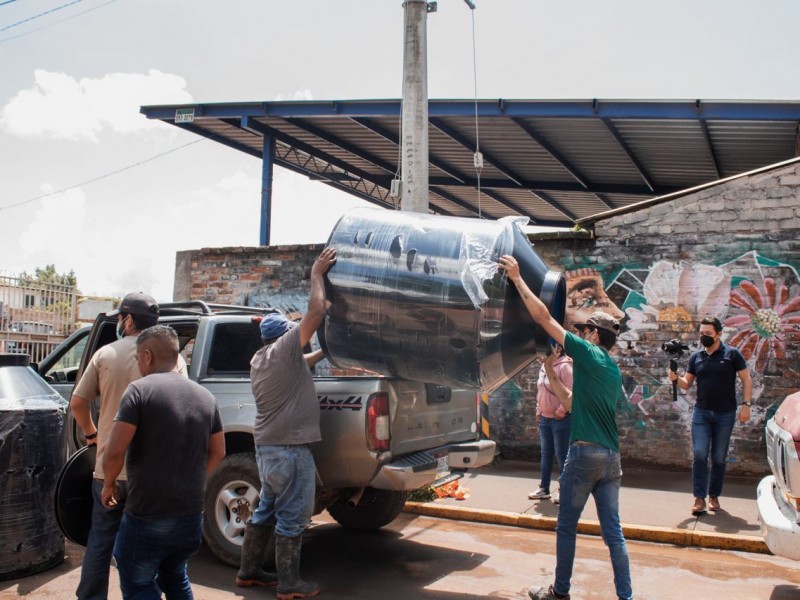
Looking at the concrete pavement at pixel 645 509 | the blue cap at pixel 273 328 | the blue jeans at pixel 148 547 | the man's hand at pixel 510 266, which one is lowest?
the concrete pavement at pixel 645 509

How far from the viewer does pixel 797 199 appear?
353 inches

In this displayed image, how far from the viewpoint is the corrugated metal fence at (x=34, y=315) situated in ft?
53.8

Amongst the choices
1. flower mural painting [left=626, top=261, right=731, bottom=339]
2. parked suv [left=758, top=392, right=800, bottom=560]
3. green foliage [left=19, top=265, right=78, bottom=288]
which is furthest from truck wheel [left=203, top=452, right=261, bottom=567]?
green foliage [left=19, top=265, right=78, bottom=288]

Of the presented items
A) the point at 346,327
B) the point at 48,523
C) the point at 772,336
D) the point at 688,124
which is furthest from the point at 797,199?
the point at 48,523

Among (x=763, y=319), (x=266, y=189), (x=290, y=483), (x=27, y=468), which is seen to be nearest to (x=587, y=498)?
(x=290, y=483)

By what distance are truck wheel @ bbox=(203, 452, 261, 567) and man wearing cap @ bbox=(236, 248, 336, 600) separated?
1.41 ft

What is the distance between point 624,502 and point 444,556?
2.61 m

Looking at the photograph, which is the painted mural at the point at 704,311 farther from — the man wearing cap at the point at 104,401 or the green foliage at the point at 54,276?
the green foliage at the point at 54,276

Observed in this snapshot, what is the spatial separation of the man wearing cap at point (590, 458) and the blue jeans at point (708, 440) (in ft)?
9.37

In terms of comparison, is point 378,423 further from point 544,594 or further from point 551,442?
point 551,442

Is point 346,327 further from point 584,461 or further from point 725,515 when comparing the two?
point 725,515

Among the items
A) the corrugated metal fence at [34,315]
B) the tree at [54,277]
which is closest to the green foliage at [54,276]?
the tree at [54,277]

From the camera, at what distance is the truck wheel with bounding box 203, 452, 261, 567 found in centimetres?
557

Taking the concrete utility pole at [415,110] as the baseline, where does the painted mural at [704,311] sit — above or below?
below
